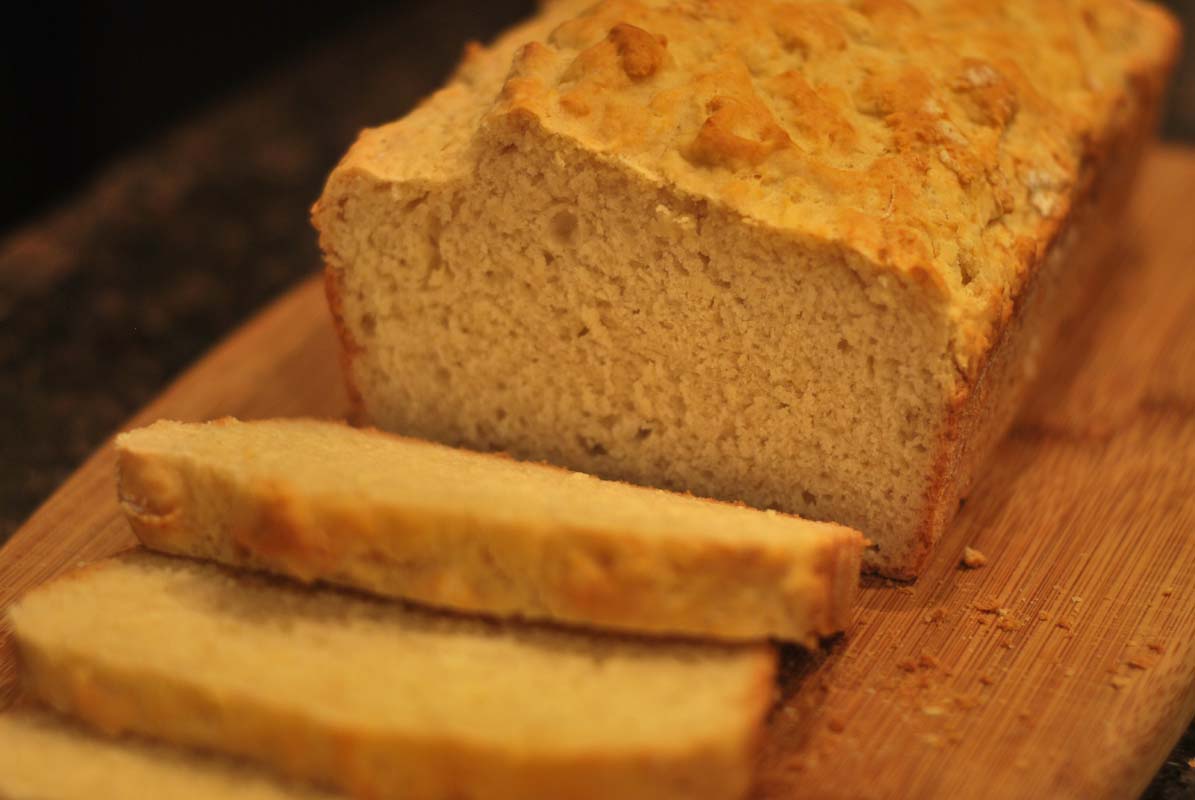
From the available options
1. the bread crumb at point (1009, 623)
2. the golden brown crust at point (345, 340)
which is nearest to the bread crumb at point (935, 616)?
the bread crumb at point (1009, 623)

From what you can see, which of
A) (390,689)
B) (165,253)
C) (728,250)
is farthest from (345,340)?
(165,253)

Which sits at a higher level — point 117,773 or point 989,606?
point 989,606

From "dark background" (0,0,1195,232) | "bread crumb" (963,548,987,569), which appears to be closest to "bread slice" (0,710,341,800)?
"bread crumb" (963,548,987,569)

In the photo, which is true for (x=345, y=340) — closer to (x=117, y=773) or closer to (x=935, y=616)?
(x=117, y=773)

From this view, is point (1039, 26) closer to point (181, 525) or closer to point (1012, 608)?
point (1012, 608)

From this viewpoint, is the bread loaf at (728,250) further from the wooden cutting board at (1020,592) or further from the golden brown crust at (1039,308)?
the wooden cutting board at (1020,592)

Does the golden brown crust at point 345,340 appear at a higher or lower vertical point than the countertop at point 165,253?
higher

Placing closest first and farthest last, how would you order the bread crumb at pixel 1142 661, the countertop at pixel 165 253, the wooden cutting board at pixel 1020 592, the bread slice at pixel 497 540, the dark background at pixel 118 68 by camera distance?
1. the bread slice at pixel 497 540
2. the wooden cutting board at pixel 1020 592
3. the bread crumb at pixel 1142 661
4. the countertop at pixel 165 253
5. the dark background at pixel 118 68
